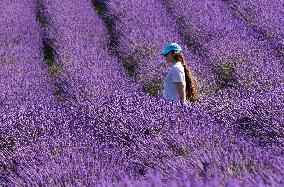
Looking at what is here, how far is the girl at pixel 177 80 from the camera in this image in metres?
4.33

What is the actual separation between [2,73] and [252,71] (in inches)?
105

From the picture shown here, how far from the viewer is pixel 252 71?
5.11m

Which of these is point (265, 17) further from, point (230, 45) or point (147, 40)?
point (147, 40)

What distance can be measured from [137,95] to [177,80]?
48 cm

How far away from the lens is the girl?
14.2ft

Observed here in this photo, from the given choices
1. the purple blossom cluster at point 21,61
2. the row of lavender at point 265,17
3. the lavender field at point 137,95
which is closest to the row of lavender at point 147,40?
the lavender field at point 137,95

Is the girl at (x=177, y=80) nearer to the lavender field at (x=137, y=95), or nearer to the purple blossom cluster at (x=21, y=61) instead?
the lavender field at (x=137, y=95)

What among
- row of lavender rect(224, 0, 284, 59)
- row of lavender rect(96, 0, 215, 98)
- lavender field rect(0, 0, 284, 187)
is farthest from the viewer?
row of lavender rect(224, 0, 284, 59)

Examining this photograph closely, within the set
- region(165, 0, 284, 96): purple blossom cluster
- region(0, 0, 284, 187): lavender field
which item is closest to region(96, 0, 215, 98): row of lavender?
region(0, 0, 284, 187): lavender field

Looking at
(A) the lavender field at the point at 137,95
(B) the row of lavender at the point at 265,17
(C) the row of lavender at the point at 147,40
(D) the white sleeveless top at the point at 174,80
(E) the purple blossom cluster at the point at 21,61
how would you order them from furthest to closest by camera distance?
Result: (B) the row of lavender at the point at 265,17, (C) the row of lavender at the point at 147,40, (E) the purple blossom cluster at the point at 21,61, (D) the white sleeveless top at the point at 174,80, (A) the lavender field at the point at 137,95

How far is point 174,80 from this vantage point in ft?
14.3

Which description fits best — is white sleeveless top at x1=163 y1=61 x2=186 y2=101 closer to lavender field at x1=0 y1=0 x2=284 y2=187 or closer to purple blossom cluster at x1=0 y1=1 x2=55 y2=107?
lavender field at x1=0 y1=0 x2=284 y2=187

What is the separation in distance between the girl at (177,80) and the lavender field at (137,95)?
0.59 ft

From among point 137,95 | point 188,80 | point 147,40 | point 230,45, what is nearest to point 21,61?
point 147,40
